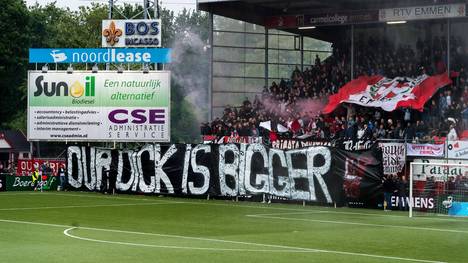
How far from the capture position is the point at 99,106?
151 ft

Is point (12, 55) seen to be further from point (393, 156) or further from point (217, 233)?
point (217, 233)

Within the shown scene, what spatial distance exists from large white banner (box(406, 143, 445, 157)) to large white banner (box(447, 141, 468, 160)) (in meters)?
0.32

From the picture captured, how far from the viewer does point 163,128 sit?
45.3 metres

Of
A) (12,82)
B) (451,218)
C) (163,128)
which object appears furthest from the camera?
(12,82)

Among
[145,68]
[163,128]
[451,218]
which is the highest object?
[145,68]

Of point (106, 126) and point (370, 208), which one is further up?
point (106, 126)

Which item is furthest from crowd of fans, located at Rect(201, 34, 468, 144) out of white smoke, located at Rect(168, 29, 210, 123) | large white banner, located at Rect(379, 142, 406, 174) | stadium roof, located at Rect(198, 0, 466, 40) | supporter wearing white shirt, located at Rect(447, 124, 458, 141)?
white smoke, located at Rect(168, 29, 210, 123)

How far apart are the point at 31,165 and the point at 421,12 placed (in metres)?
24.0

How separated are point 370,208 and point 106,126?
16.0m

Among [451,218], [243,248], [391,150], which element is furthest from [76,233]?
[391,150]

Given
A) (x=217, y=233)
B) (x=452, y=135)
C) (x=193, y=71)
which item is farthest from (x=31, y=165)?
(x=217, y=233)

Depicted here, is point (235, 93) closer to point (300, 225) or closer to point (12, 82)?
point (300, 225)

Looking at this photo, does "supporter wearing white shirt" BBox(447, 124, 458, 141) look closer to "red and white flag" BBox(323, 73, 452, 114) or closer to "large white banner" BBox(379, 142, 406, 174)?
"large white banner" BBox(379, 142, 406, 174)

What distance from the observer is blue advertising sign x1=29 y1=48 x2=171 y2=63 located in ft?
153
